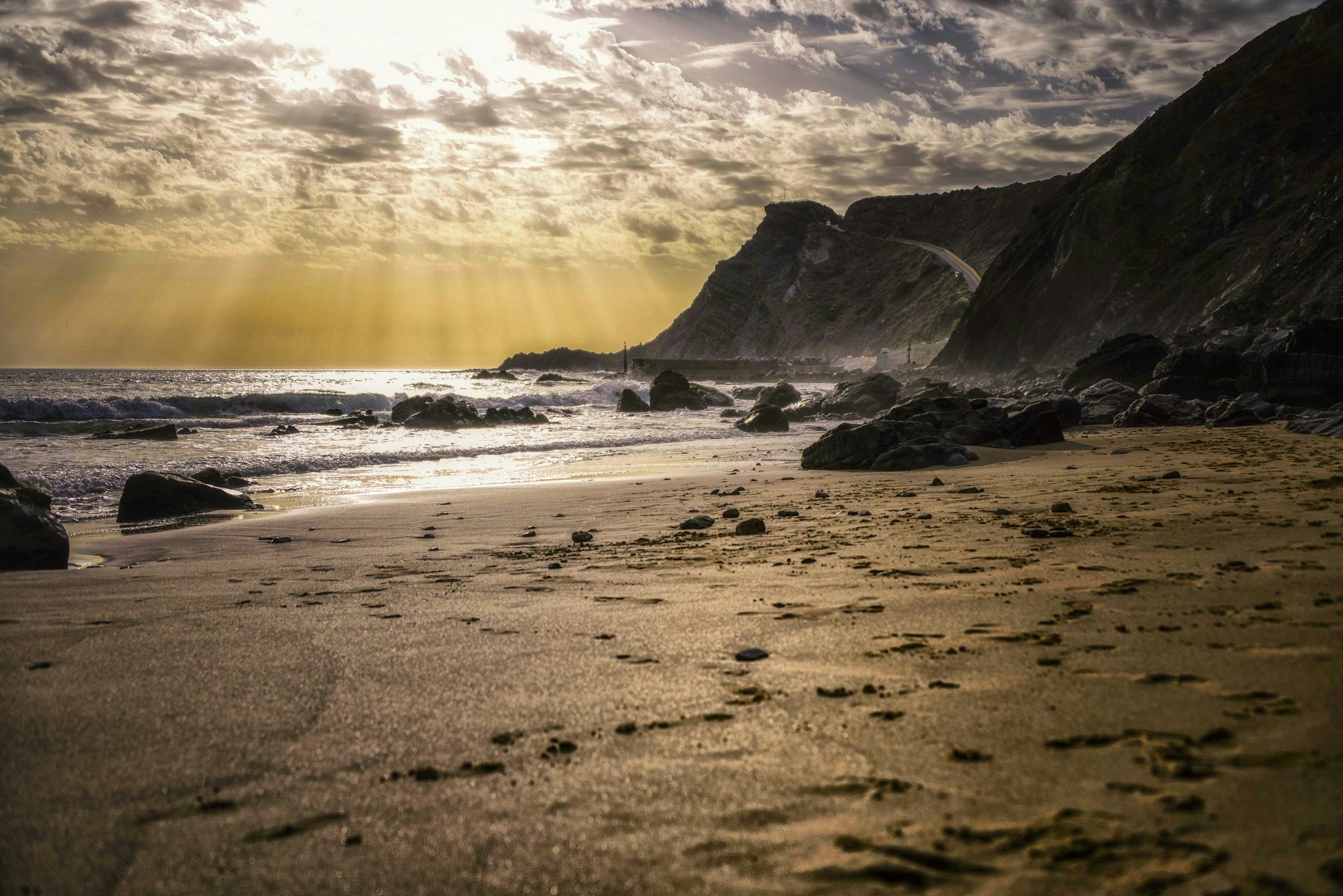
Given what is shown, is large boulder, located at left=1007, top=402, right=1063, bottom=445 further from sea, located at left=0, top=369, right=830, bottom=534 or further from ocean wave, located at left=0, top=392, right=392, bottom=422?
ocean wave, located at left=0, top=392, right=392, bottom=422

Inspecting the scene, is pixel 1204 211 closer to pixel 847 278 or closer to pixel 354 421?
pixel 354 421

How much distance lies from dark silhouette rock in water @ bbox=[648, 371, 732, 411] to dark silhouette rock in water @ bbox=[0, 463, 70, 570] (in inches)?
1181

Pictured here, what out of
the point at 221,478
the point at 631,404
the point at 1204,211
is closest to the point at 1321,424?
the point at 221,478

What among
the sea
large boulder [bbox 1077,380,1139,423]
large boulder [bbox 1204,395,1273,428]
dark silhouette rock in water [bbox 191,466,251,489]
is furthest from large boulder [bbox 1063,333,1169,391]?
dark silhouette rock in water [bbox 191,466,251,489]

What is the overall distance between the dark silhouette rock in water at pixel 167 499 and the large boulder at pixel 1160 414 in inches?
586

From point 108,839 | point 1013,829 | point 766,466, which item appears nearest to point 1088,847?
point 1013,829

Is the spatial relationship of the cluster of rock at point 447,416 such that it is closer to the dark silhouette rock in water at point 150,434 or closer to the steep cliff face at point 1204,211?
the dark silhouette rock in water at point 150,434

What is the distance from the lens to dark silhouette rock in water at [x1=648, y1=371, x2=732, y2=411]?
36.4 m

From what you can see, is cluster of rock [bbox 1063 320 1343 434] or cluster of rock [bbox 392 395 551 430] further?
cluster of rock [bbox 392 395 551 430]

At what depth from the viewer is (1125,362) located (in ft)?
80.8

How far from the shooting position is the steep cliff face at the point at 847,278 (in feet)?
394

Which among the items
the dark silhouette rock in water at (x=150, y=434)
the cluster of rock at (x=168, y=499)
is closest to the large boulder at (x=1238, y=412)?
the cluster of rock at (x=168, y=499)

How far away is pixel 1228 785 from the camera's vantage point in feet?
6.07

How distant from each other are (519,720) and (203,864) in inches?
37.7
